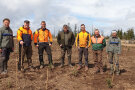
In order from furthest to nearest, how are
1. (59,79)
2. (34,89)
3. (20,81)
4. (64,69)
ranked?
(64,69) → (59,79) → (20,81) → (34,89)

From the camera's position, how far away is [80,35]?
23.3 feet

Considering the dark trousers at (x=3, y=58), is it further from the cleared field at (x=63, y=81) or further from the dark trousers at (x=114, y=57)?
the dark trousers at (x=114, y=57)

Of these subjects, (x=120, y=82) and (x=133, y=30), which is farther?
(x=133, y=30)

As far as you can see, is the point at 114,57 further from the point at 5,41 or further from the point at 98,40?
the point at 5,41

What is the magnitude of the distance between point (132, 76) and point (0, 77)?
5.59m

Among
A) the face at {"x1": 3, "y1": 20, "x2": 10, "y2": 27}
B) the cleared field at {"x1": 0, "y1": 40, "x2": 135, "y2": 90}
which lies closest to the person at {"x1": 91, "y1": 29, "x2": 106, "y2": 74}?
the cleared field at {"x1": 0, "y1": 40, "x2": 135, "y2": 90}

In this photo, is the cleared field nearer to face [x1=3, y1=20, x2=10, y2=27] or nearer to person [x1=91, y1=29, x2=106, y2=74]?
person [x1=91, y1=29, x2=106, y2=74]

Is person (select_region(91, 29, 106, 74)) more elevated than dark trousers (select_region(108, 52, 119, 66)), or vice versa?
person (select_region(91, 29, 106, 74))

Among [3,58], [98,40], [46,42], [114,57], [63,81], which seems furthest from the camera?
[46,42]

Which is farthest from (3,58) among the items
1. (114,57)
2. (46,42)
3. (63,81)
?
(114,57)

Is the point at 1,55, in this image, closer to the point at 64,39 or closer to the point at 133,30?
the point at 64,39

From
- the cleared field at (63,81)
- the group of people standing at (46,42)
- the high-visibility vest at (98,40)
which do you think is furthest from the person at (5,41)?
the high-visibility vest at (98,40)

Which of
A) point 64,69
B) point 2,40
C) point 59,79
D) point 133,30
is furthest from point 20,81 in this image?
point 133,30

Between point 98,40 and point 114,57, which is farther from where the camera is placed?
point 98,40
